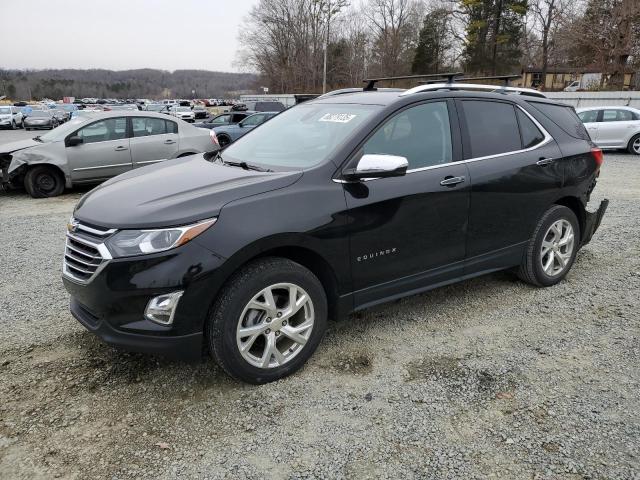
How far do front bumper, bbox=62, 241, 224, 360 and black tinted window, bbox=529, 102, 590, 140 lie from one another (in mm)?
3369

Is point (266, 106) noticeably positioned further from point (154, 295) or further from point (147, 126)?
point (154, 295)

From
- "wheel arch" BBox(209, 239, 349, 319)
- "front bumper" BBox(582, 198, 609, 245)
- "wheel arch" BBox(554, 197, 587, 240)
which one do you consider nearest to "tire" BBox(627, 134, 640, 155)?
"front bumper" BBox(582, 198, 609, 245)

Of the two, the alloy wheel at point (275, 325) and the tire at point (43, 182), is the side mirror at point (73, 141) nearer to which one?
the tire at point (43, 182)

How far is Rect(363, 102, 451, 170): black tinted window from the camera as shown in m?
3.31

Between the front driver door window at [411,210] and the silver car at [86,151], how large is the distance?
7.06 metres

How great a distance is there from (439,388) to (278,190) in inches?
62.2

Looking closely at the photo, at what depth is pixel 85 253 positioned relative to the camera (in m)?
2.75

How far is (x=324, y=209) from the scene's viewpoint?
2.96m

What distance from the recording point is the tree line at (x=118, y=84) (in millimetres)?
109875

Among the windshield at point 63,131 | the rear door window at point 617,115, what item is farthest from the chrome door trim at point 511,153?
the rear door window at point 617,115

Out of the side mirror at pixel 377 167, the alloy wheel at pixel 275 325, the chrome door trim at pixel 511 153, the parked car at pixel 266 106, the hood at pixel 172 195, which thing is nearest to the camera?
the hood at pixel 172 195

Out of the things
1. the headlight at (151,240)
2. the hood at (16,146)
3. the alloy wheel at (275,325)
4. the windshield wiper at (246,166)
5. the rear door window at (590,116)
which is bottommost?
the alloy wheel at (275,325)

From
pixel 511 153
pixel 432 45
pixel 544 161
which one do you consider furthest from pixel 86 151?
pixel 432 45

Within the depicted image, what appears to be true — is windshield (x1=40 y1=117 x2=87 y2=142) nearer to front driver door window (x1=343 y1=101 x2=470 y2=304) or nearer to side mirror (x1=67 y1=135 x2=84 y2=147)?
side mirror (x1=67 y1=135 x2=84 y2=147)
